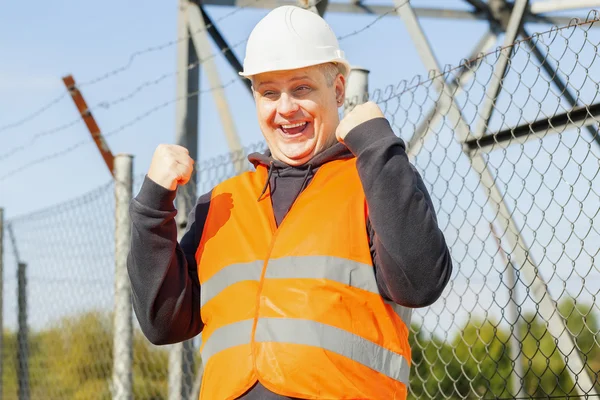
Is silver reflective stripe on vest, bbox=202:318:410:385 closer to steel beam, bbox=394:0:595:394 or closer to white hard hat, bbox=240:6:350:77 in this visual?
white hard hat, bbox=240:6:350:77

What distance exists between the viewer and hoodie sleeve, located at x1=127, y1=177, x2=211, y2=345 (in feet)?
7.98

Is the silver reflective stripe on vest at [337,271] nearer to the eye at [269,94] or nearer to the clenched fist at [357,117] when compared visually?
the clenched fist at [357,117]

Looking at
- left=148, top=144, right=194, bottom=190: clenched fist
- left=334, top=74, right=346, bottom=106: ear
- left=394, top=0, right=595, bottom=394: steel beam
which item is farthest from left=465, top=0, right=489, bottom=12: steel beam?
left=148, top=144, right=194, bottom=190: clenched fist

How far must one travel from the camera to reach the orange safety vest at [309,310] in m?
2.23

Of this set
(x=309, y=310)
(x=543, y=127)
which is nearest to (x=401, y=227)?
(x=309, y=310)

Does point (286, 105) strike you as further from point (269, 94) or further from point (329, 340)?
point (329, 340)

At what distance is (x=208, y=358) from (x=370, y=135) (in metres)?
0.73

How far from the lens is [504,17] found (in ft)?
23.7

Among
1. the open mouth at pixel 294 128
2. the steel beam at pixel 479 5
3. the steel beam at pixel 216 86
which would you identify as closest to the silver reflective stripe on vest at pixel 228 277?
the open mouth at pixel 294 128

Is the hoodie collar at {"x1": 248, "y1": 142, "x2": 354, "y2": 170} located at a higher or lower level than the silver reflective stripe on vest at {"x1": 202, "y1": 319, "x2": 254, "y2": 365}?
higher

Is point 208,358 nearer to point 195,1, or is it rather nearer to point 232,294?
point 232,294

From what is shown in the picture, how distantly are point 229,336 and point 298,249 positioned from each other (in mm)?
283

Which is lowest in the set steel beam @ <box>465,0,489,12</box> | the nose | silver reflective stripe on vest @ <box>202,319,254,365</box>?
silver reflective stripe on vest @ <box>202,319,254,365</box>

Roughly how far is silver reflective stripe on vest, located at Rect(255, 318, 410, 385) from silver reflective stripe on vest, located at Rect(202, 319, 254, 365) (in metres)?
0.04
